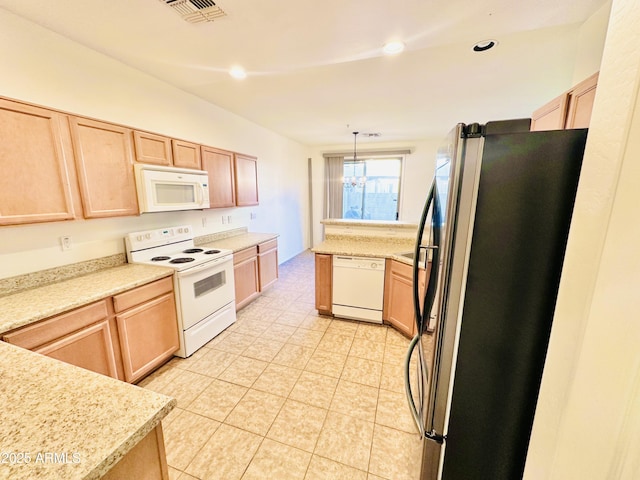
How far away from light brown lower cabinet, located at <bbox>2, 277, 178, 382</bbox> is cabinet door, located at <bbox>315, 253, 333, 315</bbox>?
1532 mm

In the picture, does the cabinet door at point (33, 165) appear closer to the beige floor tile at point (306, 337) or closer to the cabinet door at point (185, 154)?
the cabinet door at point (185, 154)

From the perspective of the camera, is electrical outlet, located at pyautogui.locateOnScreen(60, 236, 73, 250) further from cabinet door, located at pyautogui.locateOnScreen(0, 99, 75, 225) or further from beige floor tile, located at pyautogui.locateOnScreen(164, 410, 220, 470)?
beige floor tile, located at pyautogui.locateOnScreen(164, 410, 220, 470)

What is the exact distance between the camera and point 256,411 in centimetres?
182

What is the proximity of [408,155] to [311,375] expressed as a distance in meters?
5.07

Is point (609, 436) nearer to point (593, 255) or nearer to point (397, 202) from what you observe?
point (593, 255)

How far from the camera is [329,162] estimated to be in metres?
6.23

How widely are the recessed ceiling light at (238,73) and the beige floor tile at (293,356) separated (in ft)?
8.76

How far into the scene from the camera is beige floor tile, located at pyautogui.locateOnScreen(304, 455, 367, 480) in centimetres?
141

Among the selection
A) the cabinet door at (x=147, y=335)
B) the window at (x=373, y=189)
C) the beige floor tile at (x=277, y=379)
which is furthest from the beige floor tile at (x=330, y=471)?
the window at (x=373, y=189)

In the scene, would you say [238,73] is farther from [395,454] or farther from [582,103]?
[395,454]

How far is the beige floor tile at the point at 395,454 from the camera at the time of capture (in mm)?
1430

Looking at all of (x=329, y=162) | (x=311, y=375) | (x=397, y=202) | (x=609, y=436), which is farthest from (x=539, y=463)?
(x=329, y=162)

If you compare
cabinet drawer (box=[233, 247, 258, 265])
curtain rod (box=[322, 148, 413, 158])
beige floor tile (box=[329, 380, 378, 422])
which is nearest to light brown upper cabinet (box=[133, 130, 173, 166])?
cabinet drawer (box=[233, 247, 258, 265])

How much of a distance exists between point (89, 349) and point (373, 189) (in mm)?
5647
